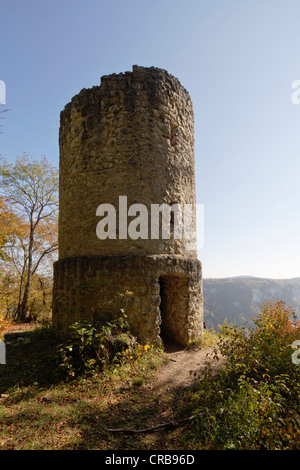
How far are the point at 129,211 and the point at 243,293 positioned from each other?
305 feet

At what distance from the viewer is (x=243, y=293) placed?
293 feet

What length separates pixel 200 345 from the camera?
6.55 metres

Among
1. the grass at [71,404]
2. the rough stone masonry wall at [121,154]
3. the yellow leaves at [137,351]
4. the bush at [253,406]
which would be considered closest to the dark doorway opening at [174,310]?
the rough stone masonry wall at [121,154]

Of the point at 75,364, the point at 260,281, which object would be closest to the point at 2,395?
the point at 75,364

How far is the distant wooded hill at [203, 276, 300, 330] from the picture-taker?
7894cm

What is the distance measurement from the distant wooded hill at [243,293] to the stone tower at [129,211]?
7250 centimetres

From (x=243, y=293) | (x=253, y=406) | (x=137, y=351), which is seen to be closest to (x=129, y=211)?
(x=137, y=351)

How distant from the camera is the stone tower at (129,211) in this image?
5746 millimetres

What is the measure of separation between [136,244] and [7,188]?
480 inches

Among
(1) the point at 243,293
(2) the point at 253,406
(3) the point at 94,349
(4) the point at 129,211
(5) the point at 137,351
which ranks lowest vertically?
(1) the point at 243,293

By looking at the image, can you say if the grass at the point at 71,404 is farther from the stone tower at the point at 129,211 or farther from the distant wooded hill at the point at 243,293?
the distant wooded hill at the point at 243,293

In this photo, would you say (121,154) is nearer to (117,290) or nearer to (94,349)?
(117,290)
